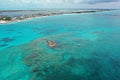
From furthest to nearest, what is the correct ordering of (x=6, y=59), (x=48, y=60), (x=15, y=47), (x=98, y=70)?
(x=15, y=47)
(x=6, y=59)
(x=48, y=60)
(x=98, y=70)

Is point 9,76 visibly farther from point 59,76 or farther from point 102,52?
point 102,52

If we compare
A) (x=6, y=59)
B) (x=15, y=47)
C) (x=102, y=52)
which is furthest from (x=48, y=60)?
(x=15, y=47)

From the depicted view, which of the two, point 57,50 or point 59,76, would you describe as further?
point 57,50

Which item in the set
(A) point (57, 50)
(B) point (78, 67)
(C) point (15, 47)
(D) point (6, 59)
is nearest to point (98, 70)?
(B) point (78, 67)

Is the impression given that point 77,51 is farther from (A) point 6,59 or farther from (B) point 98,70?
(A) point 6,59

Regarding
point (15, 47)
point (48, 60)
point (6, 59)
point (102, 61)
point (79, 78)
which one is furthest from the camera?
point (15, 47)

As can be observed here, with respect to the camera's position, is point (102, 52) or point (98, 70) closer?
point (98, 70)

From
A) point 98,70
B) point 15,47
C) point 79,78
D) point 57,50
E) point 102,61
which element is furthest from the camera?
point 15,47

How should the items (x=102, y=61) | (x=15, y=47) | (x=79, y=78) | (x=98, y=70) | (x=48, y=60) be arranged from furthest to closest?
(x=15, y=47)
(x=48, y=60)
(x=102, y=61)
(x=98, y=70)
(x=79, y=78)

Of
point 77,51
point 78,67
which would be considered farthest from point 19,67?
point 77,51
